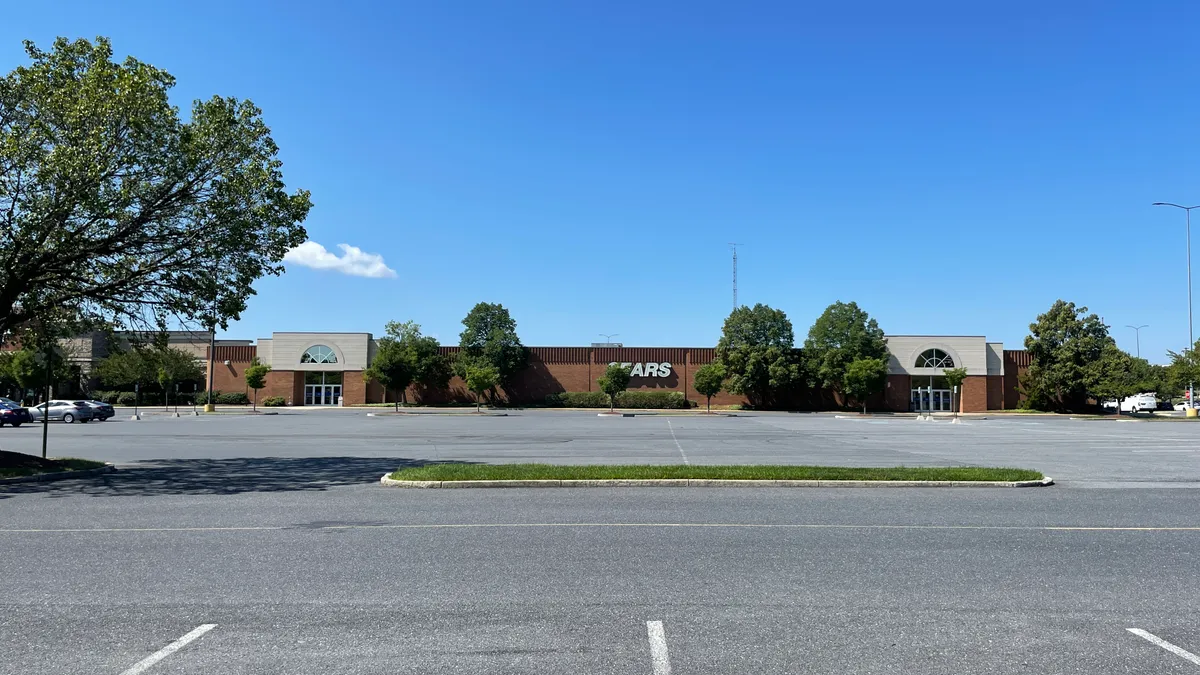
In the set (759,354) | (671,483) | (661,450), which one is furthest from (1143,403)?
(671,483)

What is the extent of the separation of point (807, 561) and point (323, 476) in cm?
1087

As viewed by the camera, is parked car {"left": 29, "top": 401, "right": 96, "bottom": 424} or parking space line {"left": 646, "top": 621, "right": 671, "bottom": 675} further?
parked car {"left": 29, "top": 401, "right": 96, "bottom": 424}

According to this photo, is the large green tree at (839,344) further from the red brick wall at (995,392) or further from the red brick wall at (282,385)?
the red brick wall at (282,385)

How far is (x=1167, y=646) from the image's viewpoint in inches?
208

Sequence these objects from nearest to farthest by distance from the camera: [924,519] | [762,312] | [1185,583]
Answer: [1185,583], [924,519], [762,312]

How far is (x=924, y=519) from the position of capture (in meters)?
10.4

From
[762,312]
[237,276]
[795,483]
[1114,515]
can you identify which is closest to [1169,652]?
[1114,515]

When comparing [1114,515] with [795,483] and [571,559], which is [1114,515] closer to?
[795,483]

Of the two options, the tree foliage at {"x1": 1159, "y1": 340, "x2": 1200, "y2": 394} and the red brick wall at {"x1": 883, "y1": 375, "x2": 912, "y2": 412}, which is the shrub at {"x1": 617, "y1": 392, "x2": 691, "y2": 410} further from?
the tree foliage at {"x1": 1159, "y1": 340, "x2": 1200, "y2": 394}

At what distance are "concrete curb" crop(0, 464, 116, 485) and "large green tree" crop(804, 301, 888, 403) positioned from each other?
58.6 meters

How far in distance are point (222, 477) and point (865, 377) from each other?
188 ft

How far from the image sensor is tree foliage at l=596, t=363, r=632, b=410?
66.1 metres

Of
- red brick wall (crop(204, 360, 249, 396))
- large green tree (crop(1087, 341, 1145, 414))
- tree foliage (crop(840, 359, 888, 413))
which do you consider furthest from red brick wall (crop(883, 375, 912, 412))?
red brick wall (crop(204, 360, 249, 396))

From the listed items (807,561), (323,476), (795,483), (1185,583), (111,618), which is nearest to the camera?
(111,618)
